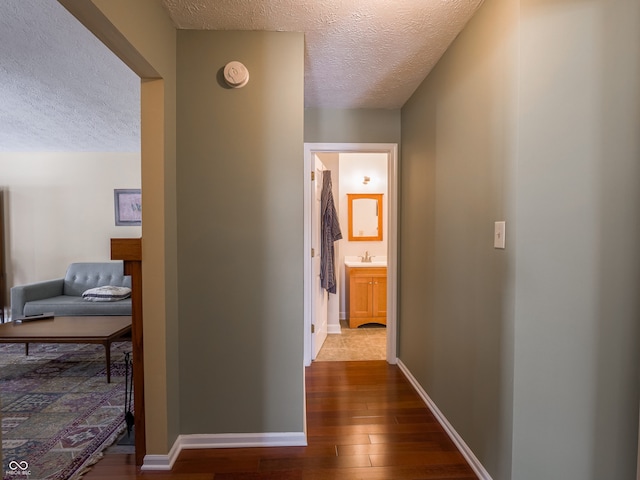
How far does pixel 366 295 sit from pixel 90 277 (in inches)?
142

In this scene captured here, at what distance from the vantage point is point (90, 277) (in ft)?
14.4

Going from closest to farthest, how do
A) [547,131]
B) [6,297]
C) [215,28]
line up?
[547,131] < [215,28] < [6,297]

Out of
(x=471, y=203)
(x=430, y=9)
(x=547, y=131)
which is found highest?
(x=430, y=9)

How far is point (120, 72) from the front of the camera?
234cm

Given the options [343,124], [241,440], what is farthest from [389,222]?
[241,440]

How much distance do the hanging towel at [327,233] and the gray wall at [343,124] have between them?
26.4 inches

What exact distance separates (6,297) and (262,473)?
495 centimetres

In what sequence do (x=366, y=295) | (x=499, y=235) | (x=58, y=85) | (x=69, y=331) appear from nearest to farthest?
(x=499, y=235) < (x=58, y=85) < (x=69, y=331) < (x=366, y=295)

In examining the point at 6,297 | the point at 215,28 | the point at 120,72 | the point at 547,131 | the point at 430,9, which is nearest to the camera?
the point at 547,131

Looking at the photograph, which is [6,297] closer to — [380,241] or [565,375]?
[380,241]

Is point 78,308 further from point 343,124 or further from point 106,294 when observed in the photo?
point 343,124

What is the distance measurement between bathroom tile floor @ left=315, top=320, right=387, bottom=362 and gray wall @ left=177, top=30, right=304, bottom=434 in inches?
55.1

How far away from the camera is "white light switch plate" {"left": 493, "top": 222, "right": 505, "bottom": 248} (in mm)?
1446

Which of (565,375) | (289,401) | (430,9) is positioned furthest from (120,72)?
(565,375)
